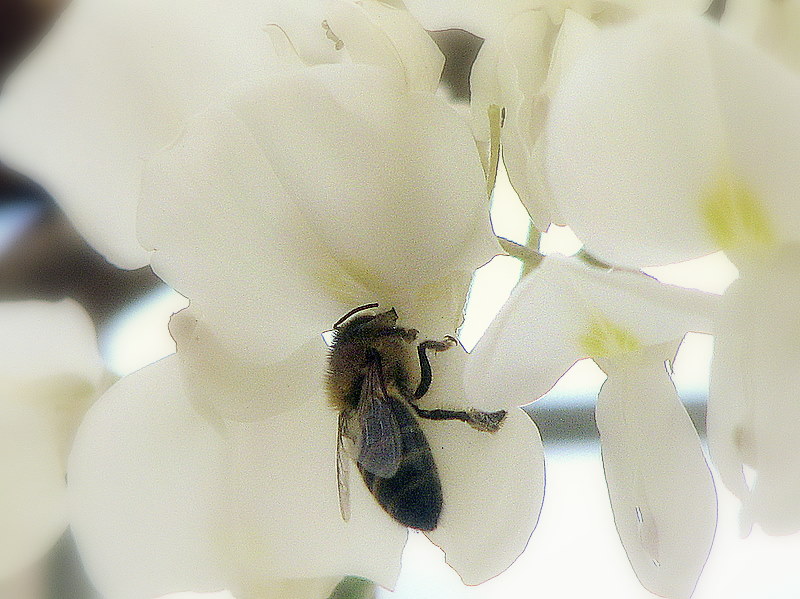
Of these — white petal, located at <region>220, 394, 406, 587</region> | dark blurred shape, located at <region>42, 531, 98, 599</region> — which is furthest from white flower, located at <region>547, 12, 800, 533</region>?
dark blurred shape, located at <region>42, 531, 98, 599</region>

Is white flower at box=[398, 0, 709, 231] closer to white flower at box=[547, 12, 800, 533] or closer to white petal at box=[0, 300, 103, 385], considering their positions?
white flower at box=[547, 12, 800, 533]

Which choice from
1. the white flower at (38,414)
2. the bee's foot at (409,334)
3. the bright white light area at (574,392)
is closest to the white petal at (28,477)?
the white flower at (38,414)

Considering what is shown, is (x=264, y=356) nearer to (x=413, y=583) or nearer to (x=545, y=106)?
(x=545, y=106)

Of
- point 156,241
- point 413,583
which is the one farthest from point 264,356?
point 413,583

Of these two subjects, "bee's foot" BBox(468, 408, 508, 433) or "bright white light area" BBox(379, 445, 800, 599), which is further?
"bright white light area" BBox(379, 445, 800, 599)

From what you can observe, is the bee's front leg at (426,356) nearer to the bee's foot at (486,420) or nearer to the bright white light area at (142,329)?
the bee's foot at (486,420)
